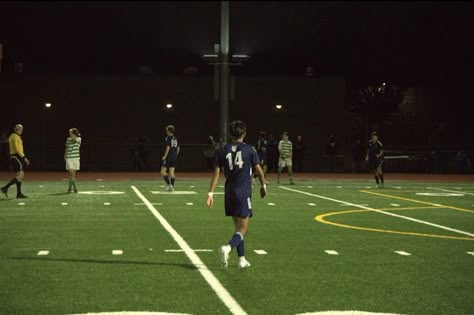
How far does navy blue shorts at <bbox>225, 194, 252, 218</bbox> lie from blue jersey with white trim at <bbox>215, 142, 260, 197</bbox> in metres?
0.05

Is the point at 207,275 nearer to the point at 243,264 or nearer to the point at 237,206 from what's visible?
the point at 243,264

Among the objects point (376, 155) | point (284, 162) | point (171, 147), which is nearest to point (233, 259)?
point (171, 147)

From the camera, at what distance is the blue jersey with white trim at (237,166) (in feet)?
32.0

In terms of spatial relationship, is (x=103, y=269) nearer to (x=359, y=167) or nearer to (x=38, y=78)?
(x=359, y=167)

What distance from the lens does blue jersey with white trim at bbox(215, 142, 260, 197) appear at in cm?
974

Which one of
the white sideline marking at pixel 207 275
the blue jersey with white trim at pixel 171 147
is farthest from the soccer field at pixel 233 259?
the blue jersey with white trim at pixel 171 147

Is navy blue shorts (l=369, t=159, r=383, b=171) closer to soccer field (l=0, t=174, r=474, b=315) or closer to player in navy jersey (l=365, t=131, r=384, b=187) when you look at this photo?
player in navy jersey (l=365, t=131, r=384, b=187)

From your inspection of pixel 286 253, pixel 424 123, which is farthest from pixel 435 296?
pixel 424 123

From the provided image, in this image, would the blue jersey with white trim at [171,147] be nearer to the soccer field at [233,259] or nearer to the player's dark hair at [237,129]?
the soccer field at [233,259]

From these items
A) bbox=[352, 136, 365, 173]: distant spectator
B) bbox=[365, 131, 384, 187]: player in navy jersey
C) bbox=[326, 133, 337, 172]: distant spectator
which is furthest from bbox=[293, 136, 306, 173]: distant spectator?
bbox=[365, 131, 384, 187]: player in navy jersey

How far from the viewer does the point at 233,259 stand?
33.9 ft

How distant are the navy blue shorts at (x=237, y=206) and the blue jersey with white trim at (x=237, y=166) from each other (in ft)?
0.17

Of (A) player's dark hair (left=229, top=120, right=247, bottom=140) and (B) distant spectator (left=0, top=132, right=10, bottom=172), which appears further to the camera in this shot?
(B) distant spectator (left=0, top=132, right=10, bottom=172)

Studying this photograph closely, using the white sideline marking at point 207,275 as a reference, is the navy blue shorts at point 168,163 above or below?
above
